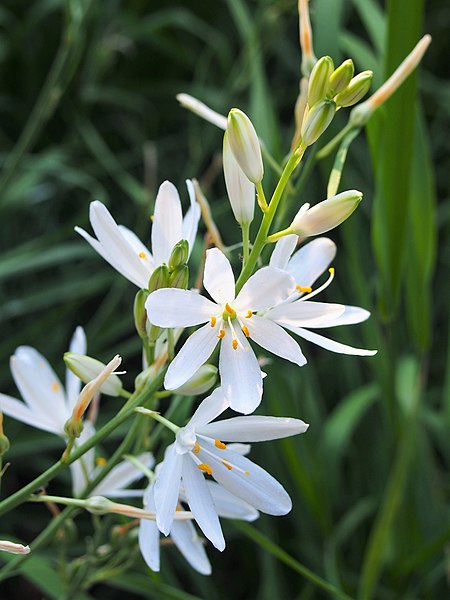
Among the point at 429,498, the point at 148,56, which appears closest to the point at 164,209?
the point at 429,498

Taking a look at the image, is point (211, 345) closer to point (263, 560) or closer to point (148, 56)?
point (263, 560)

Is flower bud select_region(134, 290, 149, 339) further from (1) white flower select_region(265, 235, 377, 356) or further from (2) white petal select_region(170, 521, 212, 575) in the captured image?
(2) white petal select_region(170, 521, 212, 575)

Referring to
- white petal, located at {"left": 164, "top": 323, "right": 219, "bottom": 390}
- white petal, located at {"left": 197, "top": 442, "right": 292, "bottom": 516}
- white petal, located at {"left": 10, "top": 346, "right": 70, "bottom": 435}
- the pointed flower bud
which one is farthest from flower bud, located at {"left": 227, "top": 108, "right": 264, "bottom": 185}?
white petal, located at {"left": 10, "top": 346, "right": 70, "bottom": 435}

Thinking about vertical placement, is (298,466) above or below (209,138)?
below

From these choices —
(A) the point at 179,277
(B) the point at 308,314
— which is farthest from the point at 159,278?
(B) the point at 308,314

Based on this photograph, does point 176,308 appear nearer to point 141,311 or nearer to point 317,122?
point 141,311

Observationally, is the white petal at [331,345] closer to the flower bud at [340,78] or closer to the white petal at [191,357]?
the white petal at [191,357]

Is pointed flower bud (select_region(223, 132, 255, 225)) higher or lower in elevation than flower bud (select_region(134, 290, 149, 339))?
higher
